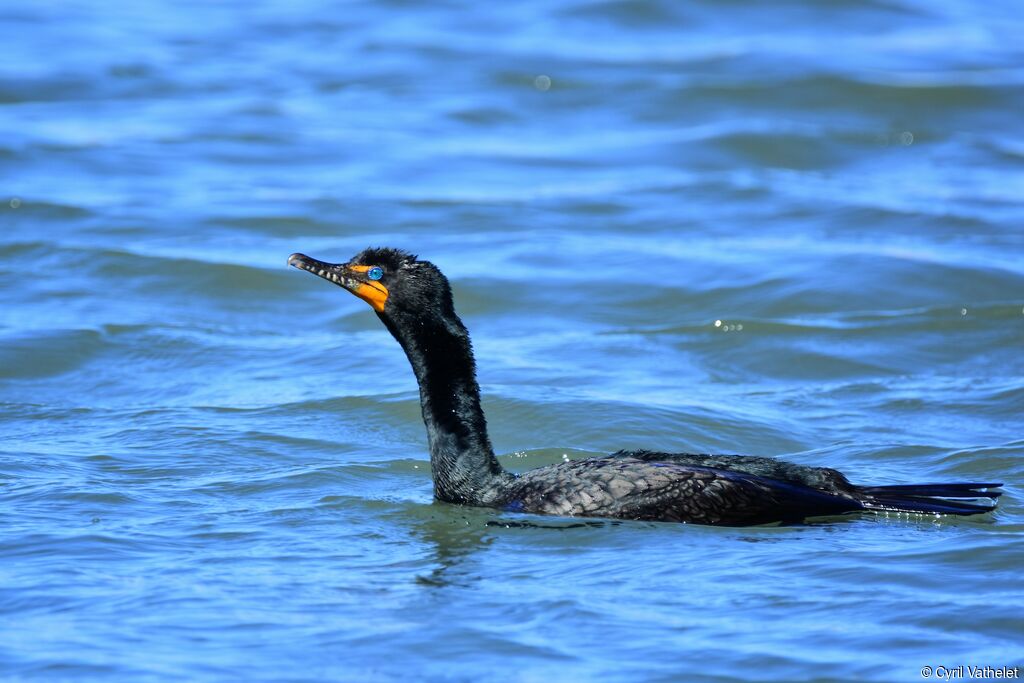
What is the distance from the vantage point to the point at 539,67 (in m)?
24.0

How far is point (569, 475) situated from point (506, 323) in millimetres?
5496

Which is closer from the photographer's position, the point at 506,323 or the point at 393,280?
the point at 393,280

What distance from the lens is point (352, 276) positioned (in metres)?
8.38

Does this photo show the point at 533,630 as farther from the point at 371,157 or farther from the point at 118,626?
the point at 371,157

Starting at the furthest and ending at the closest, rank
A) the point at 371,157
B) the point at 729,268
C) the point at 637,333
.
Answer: the point at 371,157 < the point at 729,268 < the point at 637,333

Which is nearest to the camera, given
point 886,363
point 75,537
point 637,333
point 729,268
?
point 75,537

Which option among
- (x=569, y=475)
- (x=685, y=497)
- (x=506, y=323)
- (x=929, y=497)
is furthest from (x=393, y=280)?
(x=506, y=323)

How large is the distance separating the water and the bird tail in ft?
0.32

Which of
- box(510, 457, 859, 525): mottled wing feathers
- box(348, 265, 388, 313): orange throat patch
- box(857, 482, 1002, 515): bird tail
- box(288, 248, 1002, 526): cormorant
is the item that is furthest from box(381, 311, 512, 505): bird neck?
box(857, 482, 1002, 515): bird tail

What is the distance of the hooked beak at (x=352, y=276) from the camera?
835cm

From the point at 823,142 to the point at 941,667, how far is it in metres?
15.1

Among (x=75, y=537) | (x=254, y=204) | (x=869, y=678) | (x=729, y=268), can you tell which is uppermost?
(x=254, y=204)

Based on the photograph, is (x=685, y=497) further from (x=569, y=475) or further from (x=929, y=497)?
(x=929, y=497)

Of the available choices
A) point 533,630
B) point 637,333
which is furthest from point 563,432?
point 533,630
